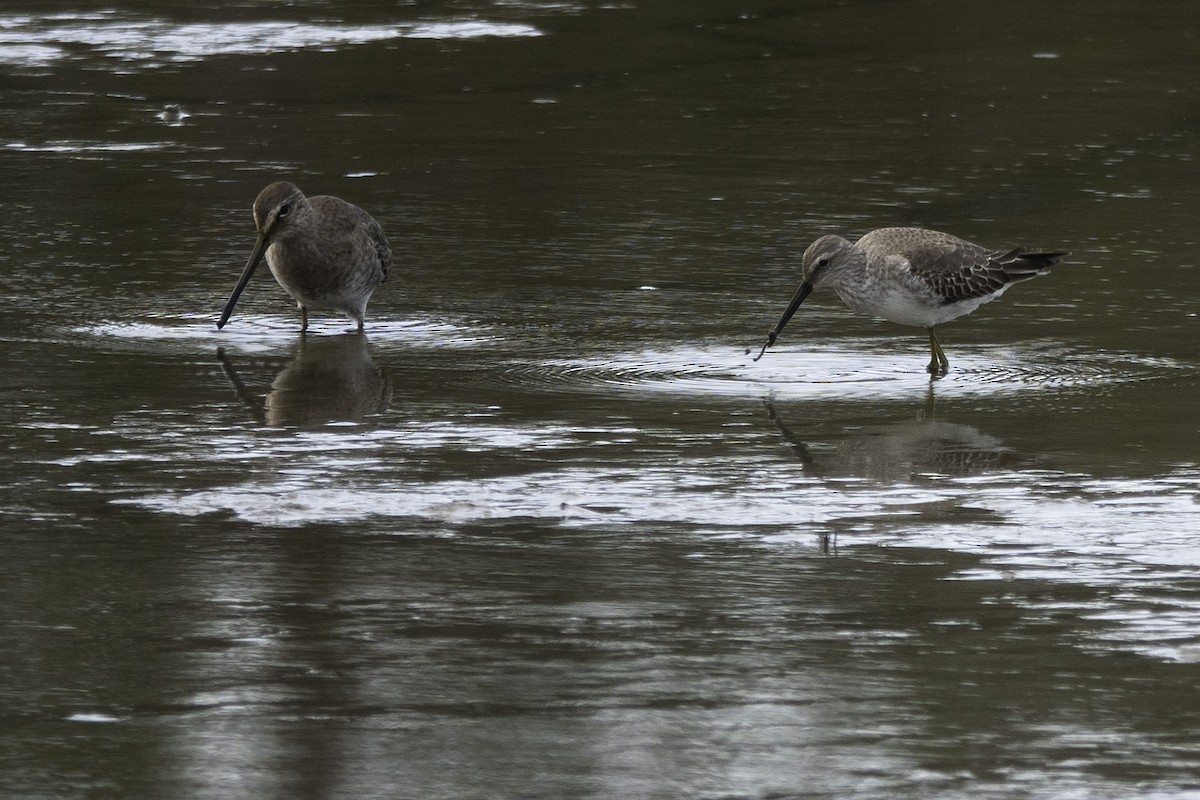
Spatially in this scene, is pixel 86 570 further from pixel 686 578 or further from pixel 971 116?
pixel 971 116

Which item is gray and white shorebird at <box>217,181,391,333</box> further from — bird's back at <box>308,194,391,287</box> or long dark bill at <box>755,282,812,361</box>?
long dark bill at <box>755,282,812,361</box>

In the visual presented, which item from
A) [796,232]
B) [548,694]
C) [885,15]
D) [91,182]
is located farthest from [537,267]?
[885,15]

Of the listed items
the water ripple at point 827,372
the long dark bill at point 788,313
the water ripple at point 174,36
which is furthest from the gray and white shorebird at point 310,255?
the water ripple at point 174,36

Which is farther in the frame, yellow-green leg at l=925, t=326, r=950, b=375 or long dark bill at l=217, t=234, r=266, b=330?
long dark bill at l=217, t=234, r=266, b=330

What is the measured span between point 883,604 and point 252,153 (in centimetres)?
1077

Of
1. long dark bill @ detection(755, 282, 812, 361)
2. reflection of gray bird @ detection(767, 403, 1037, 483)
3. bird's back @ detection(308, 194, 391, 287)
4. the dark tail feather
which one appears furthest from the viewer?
bird's back @ detection(308, 194, 391, 287)

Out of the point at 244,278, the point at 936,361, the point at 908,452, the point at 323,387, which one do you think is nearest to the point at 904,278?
the point at 936,361

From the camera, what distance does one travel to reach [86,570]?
692 centimetres

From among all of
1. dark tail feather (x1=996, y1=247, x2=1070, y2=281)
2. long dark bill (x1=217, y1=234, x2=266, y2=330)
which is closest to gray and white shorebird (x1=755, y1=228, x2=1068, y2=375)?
dark tail feather (x1=996, y1=247, x2=1070, y2=281)

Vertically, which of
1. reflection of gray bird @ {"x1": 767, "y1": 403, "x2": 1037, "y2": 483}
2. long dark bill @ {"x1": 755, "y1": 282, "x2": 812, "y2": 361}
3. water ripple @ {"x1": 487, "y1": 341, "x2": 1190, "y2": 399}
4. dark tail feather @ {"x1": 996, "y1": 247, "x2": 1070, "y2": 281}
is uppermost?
dark tail feather @ {"x1": 996, "y1": 247, "x2": 1070, "y2": 281}

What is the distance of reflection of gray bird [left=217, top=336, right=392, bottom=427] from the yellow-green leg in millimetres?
2663

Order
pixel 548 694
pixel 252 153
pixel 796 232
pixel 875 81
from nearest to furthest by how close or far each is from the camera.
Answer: pixel 548 694
pixel 796 232
pixel 252 153
pixel 875 81

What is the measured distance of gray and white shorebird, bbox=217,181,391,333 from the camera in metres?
11.1

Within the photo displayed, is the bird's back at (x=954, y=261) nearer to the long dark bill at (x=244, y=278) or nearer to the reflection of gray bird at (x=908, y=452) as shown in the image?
the reflection of gray bird at (x=908, y=452)
